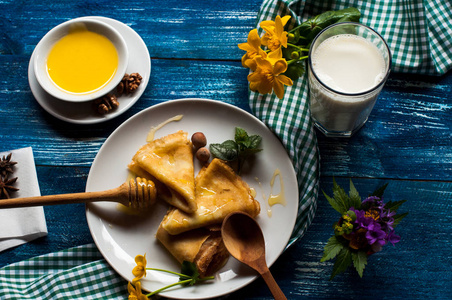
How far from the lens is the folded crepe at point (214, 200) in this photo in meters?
1.64

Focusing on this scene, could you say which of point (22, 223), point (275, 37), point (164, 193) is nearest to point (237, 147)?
point (164, 193)

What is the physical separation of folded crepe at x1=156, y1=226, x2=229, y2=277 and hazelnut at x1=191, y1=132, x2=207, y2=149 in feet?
1.04

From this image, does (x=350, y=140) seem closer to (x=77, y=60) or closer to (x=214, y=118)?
(x=214, y=118)

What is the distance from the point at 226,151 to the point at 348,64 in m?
0.53

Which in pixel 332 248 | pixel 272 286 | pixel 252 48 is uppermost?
pixel 252 48

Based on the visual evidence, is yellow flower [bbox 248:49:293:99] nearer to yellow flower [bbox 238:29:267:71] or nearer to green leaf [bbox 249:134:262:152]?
yellow flower [bbox 238:29:267:71]

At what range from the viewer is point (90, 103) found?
180 cm

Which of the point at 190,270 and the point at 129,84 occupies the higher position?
the point at 129,84

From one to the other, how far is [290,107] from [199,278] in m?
0.72

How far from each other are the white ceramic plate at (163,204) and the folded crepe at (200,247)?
0.05m

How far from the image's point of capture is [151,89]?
1886 millimetres

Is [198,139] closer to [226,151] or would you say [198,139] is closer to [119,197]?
[226,151]

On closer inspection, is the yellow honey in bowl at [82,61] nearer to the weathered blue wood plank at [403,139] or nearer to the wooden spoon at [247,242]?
the wooden spoon at [247,242]

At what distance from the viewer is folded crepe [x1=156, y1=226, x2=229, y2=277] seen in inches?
64.2
